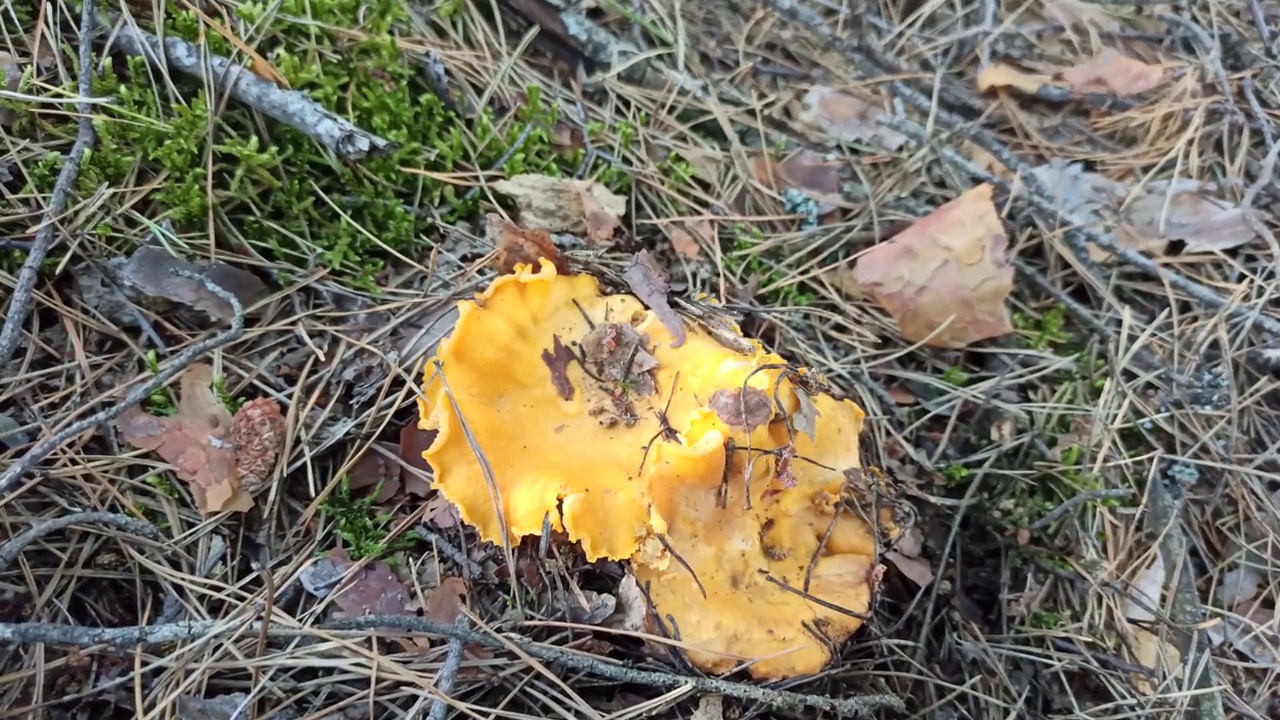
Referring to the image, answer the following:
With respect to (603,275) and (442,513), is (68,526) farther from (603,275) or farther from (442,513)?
(603,275)

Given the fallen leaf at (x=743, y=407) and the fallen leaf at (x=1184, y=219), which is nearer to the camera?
the fallen leaf at (x=743, y=407)

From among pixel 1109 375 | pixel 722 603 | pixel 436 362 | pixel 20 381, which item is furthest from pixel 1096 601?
pixel 20 381

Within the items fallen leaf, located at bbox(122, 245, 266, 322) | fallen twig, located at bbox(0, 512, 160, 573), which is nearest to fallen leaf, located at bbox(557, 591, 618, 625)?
fallen twig, located at bbox(0, 512, 160, 573)

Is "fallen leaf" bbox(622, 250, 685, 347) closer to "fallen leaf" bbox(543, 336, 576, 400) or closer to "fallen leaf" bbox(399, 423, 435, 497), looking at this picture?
"fallen leaf" bbox(543, 336, 576, 400)

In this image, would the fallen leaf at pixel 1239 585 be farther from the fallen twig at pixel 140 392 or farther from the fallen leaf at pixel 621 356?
the fallen twig at pixel 140 392

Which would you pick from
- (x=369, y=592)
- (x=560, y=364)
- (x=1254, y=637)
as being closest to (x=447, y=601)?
(x=369, y=592)

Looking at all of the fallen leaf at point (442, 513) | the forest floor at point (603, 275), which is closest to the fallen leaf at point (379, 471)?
the forest floor at point (603, 275)

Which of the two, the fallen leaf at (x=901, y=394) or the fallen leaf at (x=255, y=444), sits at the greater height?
the fallen leaf at (x=255, y=444)
